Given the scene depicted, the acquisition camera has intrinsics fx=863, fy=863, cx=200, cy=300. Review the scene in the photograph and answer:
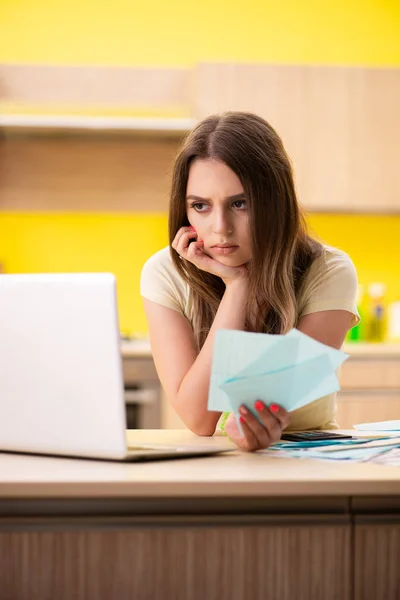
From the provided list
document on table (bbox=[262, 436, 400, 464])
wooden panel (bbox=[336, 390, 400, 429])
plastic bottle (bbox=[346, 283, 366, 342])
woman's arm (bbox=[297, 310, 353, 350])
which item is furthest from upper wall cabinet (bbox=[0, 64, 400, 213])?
document on table (bbox=[262, 436, 400, 464])

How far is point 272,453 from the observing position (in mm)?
1306

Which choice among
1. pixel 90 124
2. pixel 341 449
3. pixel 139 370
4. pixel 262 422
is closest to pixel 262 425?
pixel 262 422

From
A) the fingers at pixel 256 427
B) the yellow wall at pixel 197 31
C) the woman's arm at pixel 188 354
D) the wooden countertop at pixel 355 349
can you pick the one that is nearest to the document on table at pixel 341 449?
the fingers at pixel 256 427

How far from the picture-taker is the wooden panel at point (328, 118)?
388cm

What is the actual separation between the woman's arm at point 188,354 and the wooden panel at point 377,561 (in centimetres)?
55

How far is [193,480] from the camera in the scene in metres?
1.05

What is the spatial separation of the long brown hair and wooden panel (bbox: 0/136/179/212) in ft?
7.69

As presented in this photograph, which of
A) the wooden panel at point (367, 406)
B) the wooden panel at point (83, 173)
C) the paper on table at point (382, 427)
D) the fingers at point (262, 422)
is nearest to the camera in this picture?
the fingers at point (262, 422)

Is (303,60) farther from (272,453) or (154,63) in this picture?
(272,453)

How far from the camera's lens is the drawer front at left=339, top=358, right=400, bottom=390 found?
3688mm

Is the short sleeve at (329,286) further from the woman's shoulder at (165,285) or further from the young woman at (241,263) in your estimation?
the woman's shoulder at (165,285)

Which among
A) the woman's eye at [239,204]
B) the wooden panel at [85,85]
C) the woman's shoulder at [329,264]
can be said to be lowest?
the woman's shoulder at [329,264]

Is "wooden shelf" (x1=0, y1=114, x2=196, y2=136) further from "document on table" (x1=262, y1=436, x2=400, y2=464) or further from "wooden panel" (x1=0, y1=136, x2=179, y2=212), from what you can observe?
"document on table" (x1=262, y1=436, x2=400, y2=464)

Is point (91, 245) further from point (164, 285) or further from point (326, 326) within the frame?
point (326, 326)
